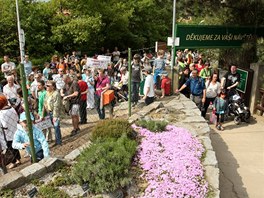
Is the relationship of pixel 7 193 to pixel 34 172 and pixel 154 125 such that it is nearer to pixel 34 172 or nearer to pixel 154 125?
pixel 34 172

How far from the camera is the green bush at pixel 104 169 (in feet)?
14.6

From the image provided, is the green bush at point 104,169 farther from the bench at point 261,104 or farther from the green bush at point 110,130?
the bench at point 261,104

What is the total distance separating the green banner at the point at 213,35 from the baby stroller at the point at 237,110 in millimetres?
2237

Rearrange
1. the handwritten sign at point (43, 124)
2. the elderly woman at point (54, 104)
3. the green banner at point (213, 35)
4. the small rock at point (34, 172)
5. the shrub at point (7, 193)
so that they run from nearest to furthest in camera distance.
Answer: the shrub at point (7, 193) < the small rock at point (34, 172) < the handwritten sign at point (43, 124) < the elderly woman at point (54, 104) < the green banner at point (213, 35)

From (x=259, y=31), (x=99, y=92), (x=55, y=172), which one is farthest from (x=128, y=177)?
(x=259, y=31)

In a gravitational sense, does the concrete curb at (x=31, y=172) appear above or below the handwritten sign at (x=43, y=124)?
below

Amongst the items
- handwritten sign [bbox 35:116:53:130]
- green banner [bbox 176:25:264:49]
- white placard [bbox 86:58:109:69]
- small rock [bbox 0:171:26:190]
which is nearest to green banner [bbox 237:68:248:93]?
green banner [bbox 176:25:264:49]

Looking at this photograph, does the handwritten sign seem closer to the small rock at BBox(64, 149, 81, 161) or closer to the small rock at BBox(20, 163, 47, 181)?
the small rock at BBox(64, 149, 81, 161)

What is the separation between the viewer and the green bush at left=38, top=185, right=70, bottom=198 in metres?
4.42

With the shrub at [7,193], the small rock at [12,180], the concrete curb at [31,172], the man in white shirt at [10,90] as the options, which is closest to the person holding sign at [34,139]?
the concrete curb at [31,172]

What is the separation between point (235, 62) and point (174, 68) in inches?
153

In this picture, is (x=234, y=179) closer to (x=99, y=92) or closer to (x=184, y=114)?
(x=184, y=114)

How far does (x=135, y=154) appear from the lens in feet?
17.9

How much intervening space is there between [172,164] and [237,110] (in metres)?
5.05
